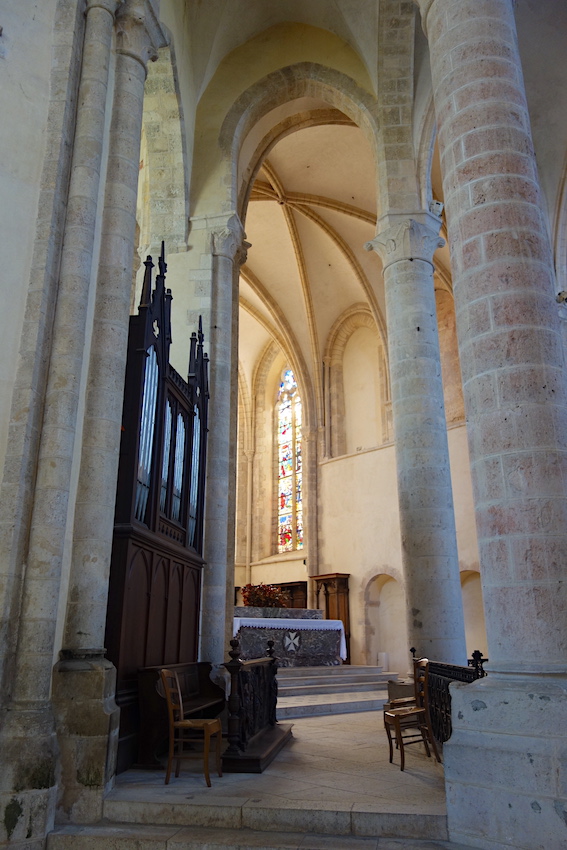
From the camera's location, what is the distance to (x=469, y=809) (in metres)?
3.44

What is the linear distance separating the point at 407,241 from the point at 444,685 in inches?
227

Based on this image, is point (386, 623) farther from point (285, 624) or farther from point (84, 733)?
point (84, 733)

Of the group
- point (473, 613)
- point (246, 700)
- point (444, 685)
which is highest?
point (473, 613)

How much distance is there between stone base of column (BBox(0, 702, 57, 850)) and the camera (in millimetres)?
3734

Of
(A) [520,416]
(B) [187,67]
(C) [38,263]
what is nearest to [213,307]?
(B) [187,67]

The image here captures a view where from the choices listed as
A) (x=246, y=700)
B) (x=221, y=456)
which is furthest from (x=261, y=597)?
(x=246, y=700)

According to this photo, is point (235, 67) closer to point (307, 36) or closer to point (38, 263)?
point (307, 36)

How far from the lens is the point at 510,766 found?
336 cm

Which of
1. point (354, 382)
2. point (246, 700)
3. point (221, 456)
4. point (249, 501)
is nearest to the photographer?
point (246, 700)

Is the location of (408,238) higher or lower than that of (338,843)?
higher

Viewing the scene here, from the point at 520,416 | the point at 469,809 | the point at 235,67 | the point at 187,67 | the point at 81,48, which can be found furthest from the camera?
the point at 235,67

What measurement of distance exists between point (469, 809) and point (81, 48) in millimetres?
5916

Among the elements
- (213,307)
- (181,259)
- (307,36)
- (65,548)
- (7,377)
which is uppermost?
(307,36)

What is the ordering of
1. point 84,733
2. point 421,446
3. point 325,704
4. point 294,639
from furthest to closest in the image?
1. point 294,639
2. point 325,704
3. point 421,446
4. point 84,733
